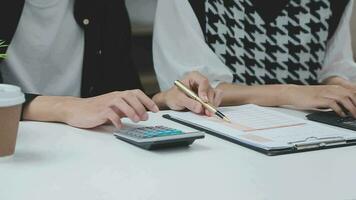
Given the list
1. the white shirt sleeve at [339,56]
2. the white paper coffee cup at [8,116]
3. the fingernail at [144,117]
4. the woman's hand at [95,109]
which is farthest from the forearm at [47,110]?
the white shirt sleeve at [339,56]

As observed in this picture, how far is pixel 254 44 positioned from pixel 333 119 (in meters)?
0.52

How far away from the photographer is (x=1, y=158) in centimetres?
81

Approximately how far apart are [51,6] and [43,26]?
0.18ft

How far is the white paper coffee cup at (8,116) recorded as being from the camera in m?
0.79

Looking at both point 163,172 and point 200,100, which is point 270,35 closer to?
point 200,100

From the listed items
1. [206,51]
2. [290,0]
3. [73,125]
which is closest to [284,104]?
[206,51]

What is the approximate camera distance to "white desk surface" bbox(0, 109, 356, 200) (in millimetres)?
705

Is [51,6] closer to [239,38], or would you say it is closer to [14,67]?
[14,67]

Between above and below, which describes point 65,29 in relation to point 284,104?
above

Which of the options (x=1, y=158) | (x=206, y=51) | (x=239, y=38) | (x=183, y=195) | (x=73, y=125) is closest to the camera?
(x=183, y=195)

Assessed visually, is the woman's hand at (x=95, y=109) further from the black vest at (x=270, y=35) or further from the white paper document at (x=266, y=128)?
the black vest at (x=270, y=35)

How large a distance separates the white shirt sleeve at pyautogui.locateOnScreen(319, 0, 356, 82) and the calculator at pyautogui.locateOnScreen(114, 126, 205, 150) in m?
0.92

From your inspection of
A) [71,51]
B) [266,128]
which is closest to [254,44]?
[71,51]

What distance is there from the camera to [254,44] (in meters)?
1.64
